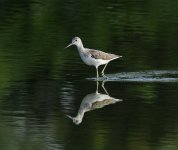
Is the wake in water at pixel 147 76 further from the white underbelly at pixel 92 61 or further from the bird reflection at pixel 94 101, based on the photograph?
the bird reflection at pixel 94 101

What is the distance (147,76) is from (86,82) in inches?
53.7

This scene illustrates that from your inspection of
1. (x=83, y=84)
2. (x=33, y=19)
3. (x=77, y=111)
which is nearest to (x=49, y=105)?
(x=77, y=111)

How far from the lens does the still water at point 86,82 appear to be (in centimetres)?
1254

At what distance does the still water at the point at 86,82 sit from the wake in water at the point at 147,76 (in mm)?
20

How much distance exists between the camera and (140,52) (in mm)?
20078

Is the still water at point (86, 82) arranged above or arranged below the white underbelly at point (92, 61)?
below

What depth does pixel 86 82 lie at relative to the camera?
16.5 meters

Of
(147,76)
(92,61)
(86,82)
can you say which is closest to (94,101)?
(86,82)

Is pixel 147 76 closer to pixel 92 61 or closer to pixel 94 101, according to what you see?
pixel 92 61

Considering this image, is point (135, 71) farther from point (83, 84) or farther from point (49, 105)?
point (49, 105)

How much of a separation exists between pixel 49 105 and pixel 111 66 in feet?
13.8

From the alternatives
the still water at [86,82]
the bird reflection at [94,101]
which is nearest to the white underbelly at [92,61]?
the still water at [86,82]

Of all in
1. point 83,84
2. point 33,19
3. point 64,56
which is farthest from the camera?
point 33,19

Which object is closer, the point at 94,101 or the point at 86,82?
the point at 94,101
